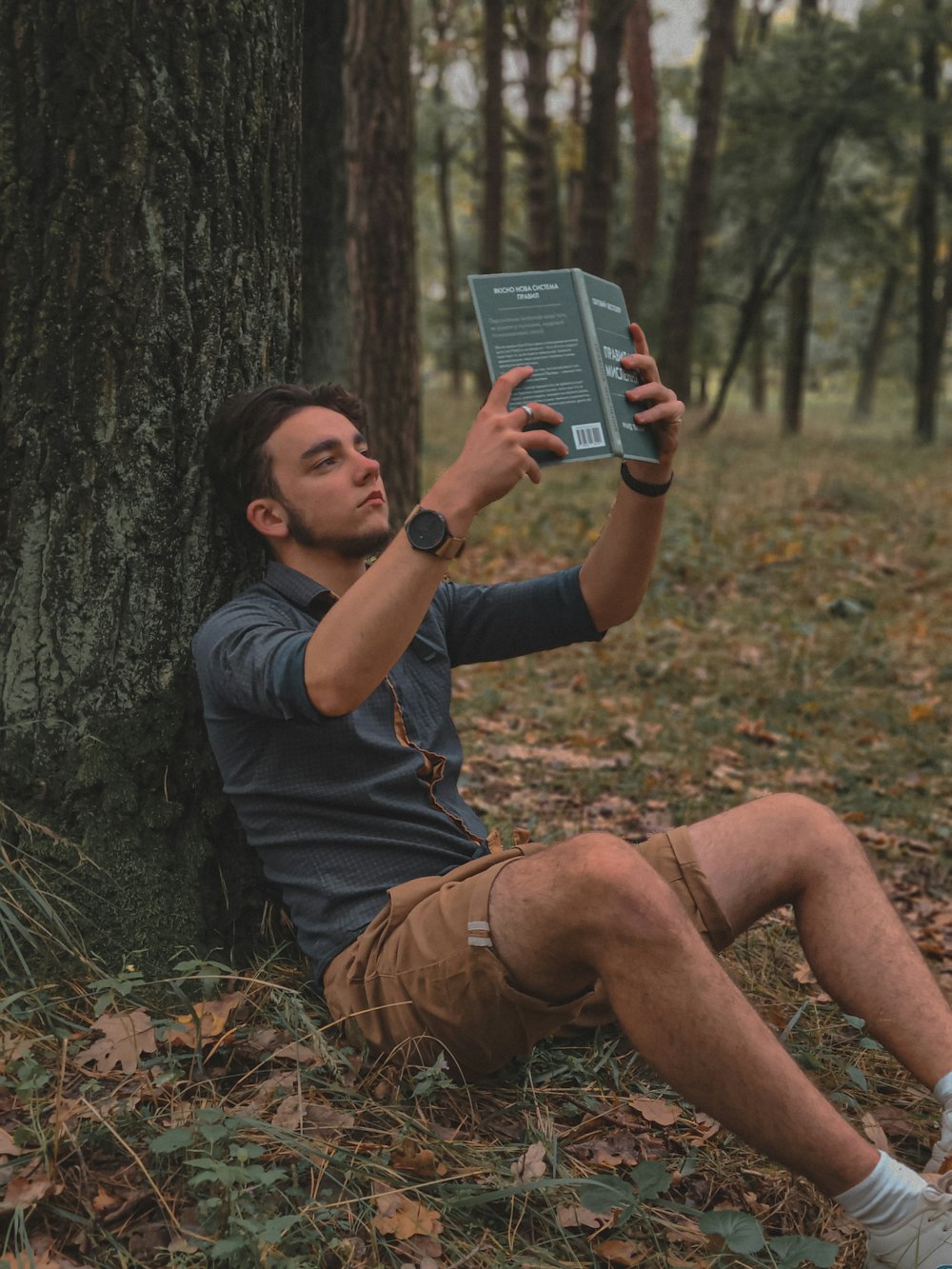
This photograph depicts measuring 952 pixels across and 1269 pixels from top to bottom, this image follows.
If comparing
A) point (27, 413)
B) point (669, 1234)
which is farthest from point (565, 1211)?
point (27, 413)

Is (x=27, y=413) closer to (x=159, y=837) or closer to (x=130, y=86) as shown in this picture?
(x=130, y=86)

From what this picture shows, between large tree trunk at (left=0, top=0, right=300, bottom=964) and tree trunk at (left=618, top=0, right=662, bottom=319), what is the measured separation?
1355cm

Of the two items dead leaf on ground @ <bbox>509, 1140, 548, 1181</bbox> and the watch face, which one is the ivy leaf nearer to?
dead leaf on ground @ <bbox>509, 1140, 548, 1181</bbox>

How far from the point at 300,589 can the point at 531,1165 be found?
1372mm

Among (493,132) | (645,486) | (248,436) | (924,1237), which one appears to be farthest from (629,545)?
(493,132)

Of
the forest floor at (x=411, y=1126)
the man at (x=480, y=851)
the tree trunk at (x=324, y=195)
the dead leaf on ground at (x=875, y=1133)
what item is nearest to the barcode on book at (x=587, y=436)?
the man at (x=480, y=851)

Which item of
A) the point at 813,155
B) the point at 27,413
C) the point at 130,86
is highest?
the point at 813,155

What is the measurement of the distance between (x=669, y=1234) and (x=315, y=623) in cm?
152

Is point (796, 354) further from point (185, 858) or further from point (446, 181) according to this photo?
point (185, 858)

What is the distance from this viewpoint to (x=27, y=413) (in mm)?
2783

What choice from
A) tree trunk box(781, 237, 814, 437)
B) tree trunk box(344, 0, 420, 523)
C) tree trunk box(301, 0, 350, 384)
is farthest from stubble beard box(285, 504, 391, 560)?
tree trunk box(781, 237, 814, 437)

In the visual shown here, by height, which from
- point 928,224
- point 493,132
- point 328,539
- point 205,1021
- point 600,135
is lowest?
point 205,1021

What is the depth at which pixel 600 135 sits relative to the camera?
12.6 m

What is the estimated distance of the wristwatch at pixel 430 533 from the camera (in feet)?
7.72
